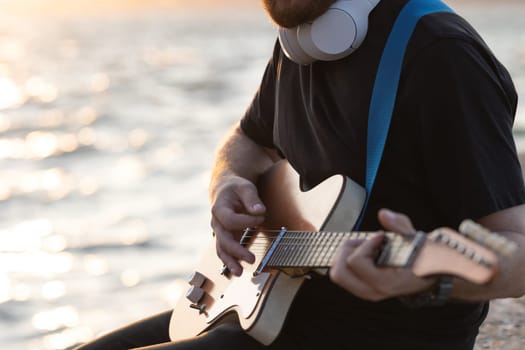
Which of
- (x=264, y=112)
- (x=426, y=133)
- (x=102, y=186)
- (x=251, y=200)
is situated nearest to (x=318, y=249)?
(x=426, y=133)

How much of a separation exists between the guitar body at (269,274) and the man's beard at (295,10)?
424mm

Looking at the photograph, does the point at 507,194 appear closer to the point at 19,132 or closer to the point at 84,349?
the point at 84,349

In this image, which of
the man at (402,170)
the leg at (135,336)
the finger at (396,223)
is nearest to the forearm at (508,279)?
the man at (402,170)

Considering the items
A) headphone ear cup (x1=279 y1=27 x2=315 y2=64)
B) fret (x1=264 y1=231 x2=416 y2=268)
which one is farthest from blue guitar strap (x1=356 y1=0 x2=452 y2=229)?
headphone ear cup (x1=279 y1=27 x2=315 y2=64)

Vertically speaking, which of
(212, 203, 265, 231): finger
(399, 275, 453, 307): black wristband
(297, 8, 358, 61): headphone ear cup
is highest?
(297, 8, 358, 61): headphone ear cup

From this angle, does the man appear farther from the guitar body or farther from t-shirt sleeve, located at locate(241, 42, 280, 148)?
t-shirt sleeve, located at locate(241, 42, 280, 148)

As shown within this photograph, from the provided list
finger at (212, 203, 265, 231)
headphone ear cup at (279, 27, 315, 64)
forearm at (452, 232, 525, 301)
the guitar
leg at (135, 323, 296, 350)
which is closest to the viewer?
the guitar

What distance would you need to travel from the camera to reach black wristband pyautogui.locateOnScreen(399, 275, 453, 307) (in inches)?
71.2

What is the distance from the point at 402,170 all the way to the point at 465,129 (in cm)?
22

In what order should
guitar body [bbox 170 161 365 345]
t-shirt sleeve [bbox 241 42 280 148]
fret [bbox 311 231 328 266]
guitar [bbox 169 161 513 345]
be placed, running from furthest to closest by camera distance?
t-shirt sleeve [bbox 241 42 280 148] → guitar body [bbox 170 161 365 345] → fret [bbox 311 231 328 266] → guitar [bbox 169 161 513 345]

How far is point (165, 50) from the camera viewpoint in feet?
114

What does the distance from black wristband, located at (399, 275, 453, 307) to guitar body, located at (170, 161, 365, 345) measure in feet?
1.36

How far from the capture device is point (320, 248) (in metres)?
2.23

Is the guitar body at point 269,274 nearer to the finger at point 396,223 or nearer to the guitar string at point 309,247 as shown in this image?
the guitar string at point 309,247
